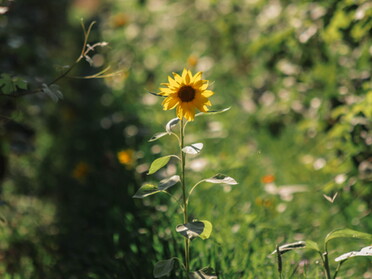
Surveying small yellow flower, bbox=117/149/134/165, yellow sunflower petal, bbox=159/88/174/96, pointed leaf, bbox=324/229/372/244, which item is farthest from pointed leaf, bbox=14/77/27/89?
small yellow flower, bbox=117/149/134/165

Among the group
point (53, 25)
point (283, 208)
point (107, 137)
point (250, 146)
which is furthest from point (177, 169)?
point (53, 25)

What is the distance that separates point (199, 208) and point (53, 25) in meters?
2.71

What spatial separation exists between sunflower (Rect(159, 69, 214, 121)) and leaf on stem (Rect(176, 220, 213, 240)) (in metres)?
0.25

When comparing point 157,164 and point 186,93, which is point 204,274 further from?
point 186,93

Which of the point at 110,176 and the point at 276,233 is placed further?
the point at 110,176

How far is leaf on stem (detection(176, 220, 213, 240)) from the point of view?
3.27 feet

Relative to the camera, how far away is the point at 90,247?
1.78 meters

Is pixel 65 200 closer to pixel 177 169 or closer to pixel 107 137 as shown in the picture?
pixel 107 137

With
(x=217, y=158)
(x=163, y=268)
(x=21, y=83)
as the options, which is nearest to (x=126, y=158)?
(x=217, y=158)

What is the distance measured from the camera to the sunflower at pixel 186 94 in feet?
3.70

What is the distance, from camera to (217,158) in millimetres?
2277

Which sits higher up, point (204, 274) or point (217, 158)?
point (217, 158)

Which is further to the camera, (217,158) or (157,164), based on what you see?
(217,158)

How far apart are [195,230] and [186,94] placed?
319 mm
